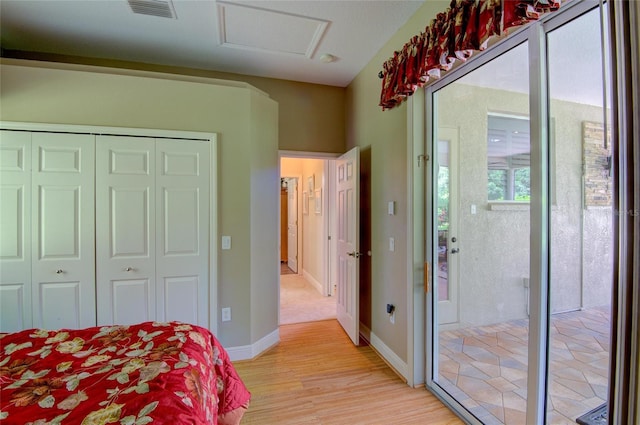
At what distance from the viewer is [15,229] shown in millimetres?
2287

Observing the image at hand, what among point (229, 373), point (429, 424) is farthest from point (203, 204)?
point (429, 424)

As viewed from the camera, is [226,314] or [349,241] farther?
[349,241]

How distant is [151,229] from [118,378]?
5.41 ft

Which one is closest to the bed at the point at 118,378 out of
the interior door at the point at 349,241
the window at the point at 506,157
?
the interior door at the point at 349,241

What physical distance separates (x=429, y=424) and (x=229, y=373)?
1.32 meters

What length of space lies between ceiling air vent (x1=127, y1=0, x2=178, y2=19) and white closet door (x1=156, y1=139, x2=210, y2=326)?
0.95 m

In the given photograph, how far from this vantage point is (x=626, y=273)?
3.47ft

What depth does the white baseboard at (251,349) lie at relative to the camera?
8.95ft

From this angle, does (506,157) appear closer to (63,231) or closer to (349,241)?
(349,241)

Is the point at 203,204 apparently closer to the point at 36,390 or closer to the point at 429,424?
the point at 36,390

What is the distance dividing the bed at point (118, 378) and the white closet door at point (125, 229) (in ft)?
3.32

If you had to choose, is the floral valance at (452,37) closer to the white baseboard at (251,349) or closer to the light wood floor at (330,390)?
the light wood floor at (330,390)

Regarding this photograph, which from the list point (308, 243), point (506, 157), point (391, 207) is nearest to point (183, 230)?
point (391, 207)

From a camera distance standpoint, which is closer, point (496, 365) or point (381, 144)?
point (496, 365)
